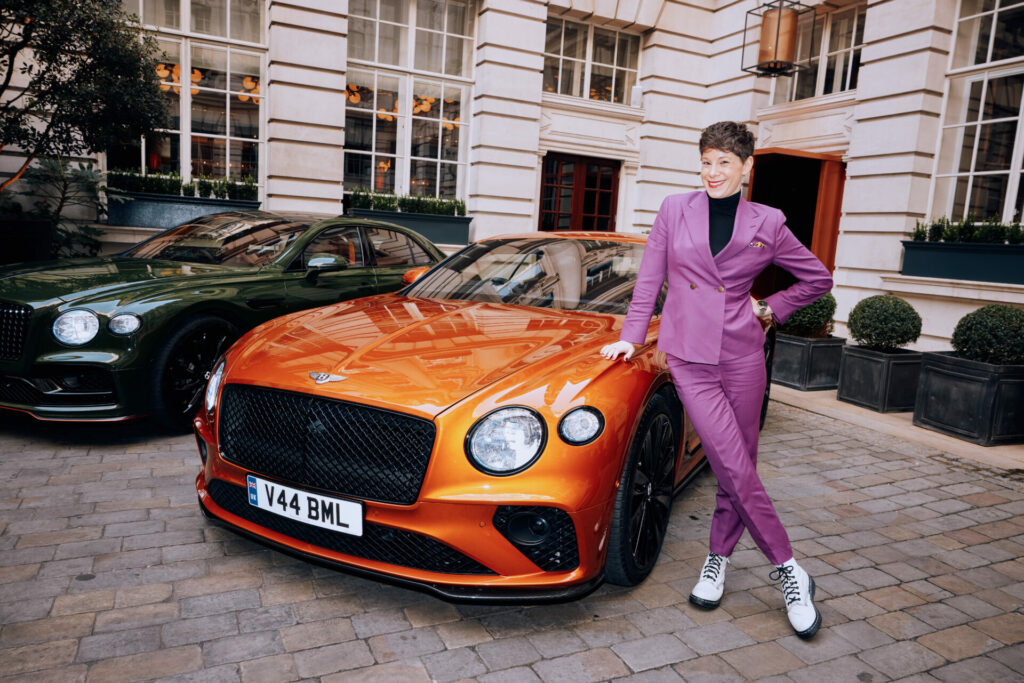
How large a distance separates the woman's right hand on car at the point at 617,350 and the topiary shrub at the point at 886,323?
16.5 ft

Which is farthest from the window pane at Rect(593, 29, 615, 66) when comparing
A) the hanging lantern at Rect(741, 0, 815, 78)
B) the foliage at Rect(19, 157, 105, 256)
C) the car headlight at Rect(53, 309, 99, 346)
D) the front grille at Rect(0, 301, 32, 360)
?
the front grille at Rect(0, 301, 32, 360)

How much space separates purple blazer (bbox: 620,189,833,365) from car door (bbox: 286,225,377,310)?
303 cm

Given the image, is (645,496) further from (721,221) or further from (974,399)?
(974,399)

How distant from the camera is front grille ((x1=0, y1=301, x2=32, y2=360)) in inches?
168

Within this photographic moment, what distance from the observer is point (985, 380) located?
18.8 ft

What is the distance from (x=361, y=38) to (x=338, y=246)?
7.31 m

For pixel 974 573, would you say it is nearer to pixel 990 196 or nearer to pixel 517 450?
pixel 517 450

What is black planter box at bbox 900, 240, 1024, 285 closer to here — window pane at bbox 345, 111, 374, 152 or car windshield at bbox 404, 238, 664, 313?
car windshield at bbox 404, 238, 664, 313

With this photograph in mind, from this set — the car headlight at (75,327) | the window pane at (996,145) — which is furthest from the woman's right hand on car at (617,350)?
the window pane at (996,145)

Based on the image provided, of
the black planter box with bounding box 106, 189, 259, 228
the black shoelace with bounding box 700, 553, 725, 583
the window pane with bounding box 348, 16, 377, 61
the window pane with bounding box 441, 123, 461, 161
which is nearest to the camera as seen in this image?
the black shoelace with bounding box 700, 553, 725, 583

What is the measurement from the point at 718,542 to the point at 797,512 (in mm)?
1340

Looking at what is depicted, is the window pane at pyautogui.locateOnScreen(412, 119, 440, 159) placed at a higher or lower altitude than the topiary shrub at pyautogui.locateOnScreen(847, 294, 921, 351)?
higher

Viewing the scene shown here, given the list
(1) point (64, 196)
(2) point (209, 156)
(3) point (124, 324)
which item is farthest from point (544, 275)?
(2) point (209, 156)

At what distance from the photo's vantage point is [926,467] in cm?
513
